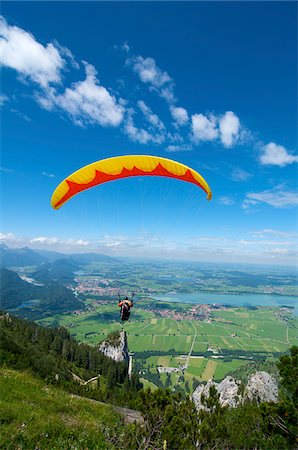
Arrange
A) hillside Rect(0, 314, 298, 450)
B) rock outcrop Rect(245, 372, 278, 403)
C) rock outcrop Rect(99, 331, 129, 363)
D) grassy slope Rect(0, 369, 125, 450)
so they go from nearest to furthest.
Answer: grassy slope Rect(0, 369, 125, 450) → hillside Rect(0, 314, 298, 450) → rock outcrop Rect(245, 372, 278, 403) → rock outcrop Rect(99, 331, 129, 363)

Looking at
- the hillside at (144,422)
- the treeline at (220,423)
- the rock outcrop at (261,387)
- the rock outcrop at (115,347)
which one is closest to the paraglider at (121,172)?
the hillside at (144,422)

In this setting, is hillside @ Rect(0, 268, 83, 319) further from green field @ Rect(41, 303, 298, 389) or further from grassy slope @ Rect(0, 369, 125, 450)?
grassy slope @ Rect(0, 369, 125, 450)

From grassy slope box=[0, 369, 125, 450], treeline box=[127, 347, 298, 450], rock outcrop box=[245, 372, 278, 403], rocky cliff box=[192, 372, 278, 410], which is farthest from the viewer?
rocky cliff box=[192, 372, 278, 410]

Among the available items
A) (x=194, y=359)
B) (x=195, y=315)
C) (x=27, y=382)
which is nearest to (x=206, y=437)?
(x=27, y=382)

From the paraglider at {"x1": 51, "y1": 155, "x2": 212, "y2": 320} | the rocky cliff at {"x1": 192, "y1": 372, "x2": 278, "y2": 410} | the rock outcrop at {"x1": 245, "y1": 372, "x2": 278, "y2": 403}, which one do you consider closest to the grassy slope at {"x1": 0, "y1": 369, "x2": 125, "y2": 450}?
the paraglider at {"x1": 51, "y1": 155, "x2": 212, "y2": 320}

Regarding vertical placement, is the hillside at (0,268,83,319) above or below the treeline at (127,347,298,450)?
below
